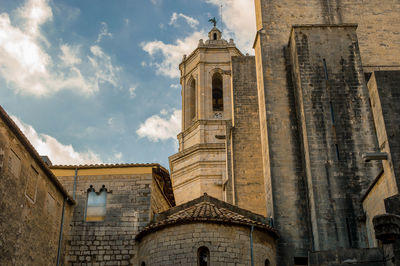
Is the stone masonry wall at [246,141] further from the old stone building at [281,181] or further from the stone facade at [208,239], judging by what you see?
the stone facade at [208,239]

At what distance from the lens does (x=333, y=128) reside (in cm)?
1889

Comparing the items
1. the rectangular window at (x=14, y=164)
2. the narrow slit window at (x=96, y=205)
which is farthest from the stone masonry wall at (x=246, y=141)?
the rectangular window at (x=14, y=164)

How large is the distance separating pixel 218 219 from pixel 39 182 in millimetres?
5405

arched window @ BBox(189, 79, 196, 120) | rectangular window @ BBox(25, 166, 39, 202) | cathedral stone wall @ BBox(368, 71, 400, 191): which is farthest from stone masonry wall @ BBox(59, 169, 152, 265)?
arched window @ BBox(189, 79, 196, 120)

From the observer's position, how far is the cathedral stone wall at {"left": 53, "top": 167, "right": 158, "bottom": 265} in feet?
58.9

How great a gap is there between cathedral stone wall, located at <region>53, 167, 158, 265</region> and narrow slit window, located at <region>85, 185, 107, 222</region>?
0.12m

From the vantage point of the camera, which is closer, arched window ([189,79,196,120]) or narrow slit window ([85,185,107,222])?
narrow slit window ([85,185,107,222])

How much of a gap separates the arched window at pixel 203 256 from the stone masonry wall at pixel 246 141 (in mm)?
7364

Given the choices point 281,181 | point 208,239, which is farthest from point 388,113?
point 208,239

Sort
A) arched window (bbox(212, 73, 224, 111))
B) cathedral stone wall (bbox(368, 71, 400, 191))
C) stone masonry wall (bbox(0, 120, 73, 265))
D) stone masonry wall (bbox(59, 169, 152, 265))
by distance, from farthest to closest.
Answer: arched window (bbox(212, 73, 224, 111)), stone masonry wall (bbox(59, 169, 152, 265)), cathedral stone wall (bbox(368, 71, 400, 191)), stone masonry wall (bbox(0, 120, 73, 265))

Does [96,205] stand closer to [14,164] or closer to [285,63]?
[14,164]

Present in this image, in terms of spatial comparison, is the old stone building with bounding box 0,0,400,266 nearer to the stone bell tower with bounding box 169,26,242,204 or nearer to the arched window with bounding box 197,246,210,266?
the arched window with bounding box 197,246,210,266

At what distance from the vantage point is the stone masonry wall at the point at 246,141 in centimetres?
2334

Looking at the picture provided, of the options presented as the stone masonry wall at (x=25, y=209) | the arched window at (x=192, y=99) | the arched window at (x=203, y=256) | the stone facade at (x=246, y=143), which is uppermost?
the arched window at (x=192, y=99)
